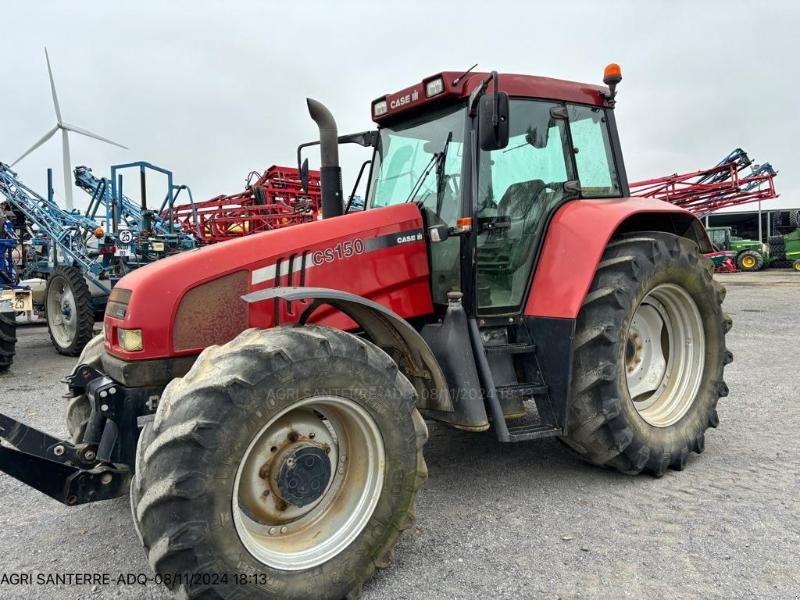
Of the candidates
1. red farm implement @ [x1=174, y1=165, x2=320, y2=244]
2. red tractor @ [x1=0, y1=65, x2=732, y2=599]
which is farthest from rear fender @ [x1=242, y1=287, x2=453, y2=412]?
red farm implement @ [x1=174, y1=165, x2=320, y2=244]

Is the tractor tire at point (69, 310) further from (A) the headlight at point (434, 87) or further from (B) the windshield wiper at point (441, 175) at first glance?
(A) the headlight at point (434, 87)

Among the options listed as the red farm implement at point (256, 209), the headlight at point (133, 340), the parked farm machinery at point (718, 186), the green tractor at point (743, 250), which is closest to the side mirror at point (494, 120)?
the headlight at point (133, 340)

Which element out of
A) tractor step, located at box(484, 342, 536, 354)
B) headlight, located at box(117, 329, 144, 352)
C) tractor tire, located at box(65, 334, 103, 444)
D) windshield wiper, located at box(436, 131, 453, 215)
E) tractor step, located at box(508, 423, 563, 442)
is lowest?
tractor step, located at box(508, 423, 563, 442)

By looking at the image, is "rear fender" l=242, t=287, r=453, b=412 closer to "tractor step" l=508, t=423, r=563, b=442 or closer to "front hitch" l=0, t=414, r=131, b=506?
"tractor step" l=508, t=423, r=563, b=442

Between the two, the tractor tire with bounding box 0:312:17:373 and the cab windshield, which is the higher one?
the cab windshield

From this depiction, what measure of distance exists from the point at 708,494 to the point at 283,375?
2526 millimetres

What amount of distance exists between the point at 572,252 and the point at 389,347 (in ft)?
3.99

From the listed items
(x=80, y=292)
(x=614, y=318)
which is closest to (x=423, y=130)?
(x=614, y=318)

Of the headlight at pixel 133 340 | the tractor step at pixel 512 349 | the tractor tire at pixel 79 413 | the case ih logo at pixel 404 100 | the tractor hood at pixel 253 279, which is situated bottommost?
the tractor tire at pixel 79 413

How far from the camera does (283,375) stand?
2.30m

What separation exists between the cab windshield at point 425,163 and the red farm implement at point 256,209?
824 centimetres

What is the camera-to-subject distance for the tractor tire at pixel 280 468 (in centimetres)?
210

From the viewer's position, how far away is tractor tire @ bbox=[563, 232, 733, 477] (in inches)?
131

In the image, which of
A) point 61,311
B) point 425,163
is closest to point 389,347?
point 425,163
